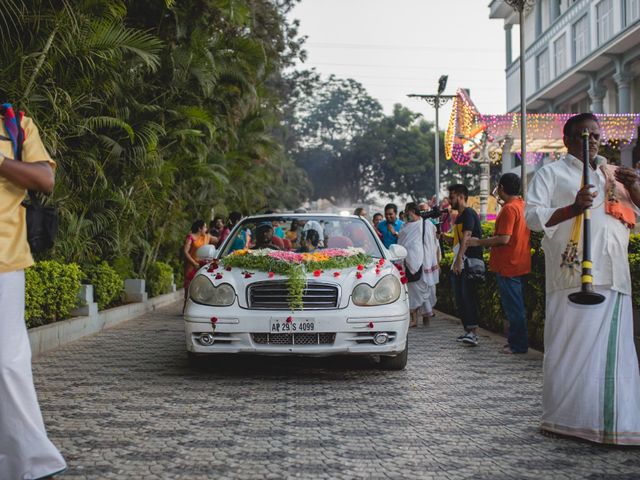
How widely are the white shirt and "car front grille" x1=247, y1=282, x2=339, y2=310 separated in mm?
2531

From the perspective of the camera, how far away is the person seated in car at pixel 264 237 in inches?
353

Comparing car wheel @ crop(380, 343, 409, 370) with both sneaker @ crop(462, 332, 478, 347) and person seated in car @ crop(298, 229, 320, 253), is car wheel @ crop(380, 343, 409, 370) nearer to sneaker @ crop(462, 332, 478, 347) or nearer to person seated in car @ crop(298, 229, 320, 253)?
person seated in car @ crop(298, 229, 320, 253)

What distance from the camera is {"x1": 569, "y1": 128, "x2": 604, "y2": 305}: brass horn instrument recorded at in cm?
476

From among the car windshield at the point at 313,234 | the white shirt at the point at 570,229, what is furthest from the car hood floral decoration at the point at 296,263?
the white shirt at the point at 570,229

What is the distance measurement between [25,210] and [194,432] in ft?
6.89

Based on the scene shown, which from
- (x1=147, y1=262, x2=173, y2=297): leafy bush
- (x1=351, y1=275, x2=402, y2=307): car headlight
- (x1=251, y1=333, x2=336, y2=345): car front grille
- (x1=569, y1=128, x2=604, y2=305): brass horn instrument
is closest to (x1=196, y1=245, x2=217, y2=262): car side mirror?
(x1=251, y1=333, x2=336, y2=345): car front grille

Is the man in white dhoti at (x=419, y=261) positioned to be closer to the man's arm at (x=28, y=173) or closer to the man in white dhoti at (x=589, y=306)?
the man in white dhoti at (x=589, y=306)

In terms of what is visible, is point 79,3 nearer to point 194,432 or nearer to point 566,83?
point 194,432

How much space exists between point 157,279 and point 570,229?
44.4ft

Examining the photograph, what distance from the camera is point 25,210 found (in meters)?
3.92

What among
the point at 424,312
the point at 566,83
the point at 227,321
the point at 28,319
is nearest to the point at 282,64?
the point at 566,83

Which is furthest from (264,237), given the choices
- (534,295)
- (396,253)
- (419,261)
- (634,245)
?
(419,261)

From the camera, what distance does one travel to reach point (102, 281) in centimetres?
1316

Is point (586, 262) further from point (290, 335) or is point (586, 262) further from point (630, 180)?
point (290, 335)
